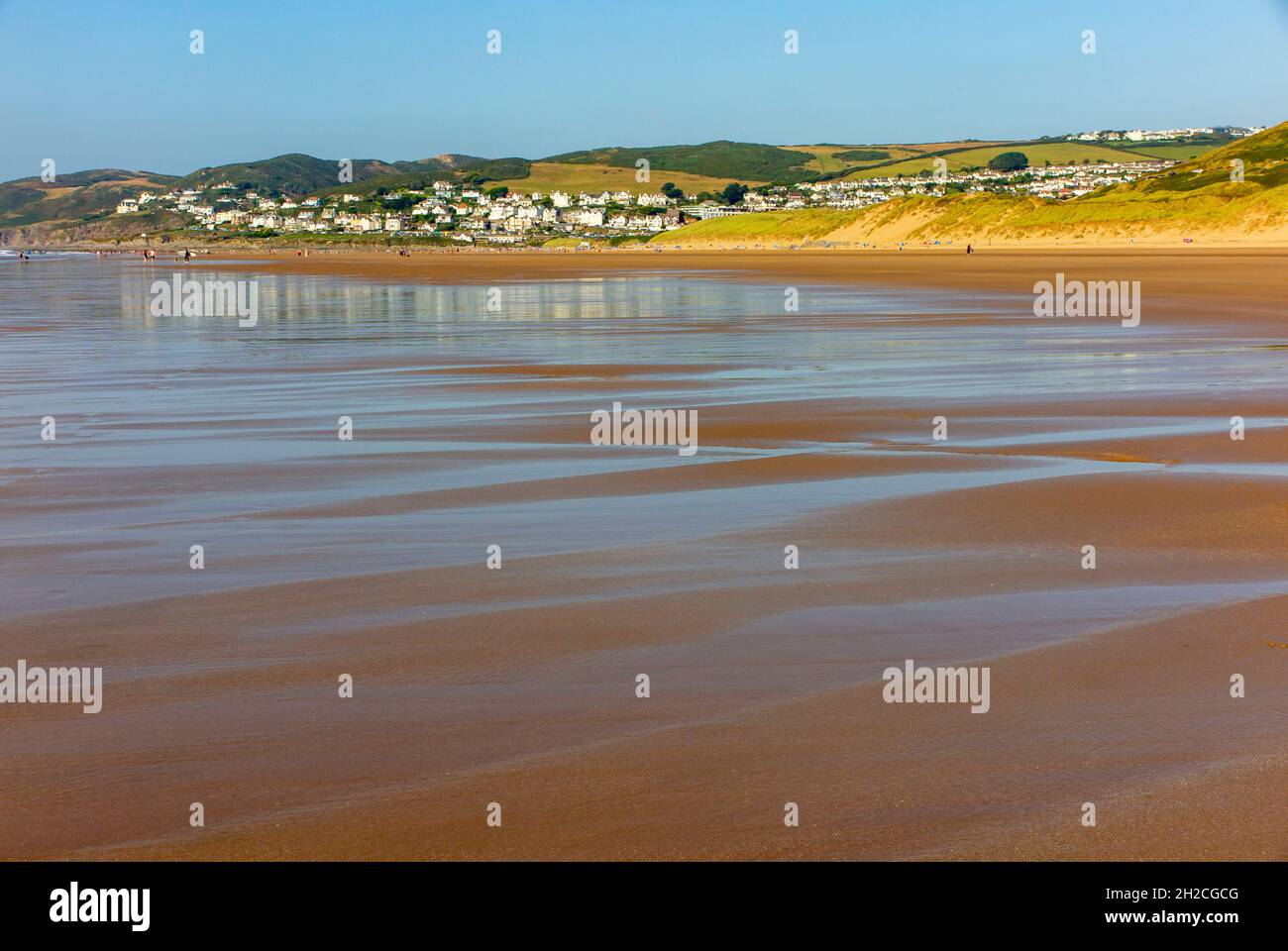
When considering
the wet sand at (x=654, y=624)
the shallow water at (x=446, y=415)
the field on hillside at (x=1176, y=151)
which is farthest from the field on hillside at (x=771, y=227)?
the wet sand at (x=654, y=624)

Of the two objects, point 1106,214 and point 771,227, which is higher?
point 771,227

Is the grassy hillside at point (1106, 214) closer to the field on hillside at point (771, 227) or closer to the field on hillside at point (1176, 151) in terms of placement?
the field on hillside at point (771, 227)

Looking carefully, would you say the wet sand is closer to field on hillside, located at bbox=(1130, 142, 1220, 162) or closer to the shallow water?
the shallow water

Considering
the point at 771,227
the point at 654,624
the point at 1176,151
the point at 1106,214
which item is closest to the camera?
the point at 654,624

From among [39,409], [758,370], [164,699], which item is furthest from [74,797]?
[758,370]

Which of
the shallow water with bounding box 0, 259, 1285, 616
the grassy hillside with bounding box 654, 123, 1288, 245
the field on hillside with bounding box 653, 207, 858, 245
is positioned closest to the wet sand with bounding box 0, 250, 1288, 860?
the shallow water with bounding box 0, 259, 1285, 616

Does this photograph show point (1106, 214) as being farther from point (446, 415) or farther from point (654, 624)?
point (654, 624)

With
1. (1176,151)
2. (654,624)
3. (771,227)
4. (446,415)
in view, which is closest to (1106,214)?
(771,227)

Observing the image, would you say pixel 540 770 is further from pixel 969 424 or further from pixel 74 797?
pixel 969 424
